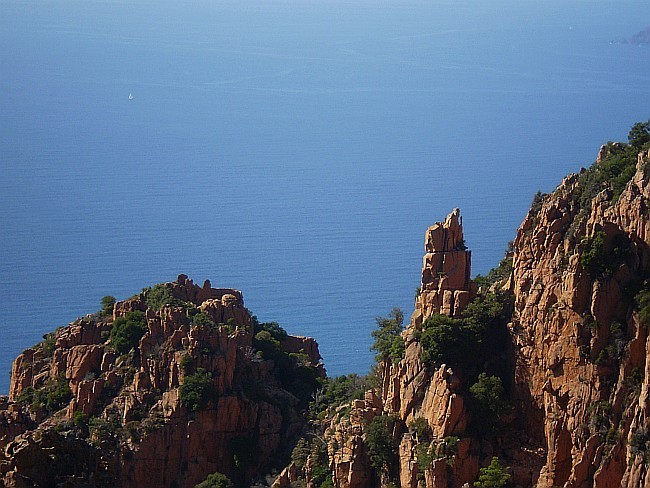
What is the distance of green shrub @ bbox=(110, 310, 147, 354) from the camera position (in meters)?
46.4

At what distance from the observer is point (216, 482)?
140ft

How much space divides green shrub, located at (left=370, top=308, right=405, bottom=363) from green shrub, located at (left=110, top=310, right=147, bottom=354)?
7827 mm

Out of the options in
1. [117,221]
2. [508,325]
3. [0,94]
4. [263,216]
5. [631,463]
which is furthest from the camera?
[0,94]

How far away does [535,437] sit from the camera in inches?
1448

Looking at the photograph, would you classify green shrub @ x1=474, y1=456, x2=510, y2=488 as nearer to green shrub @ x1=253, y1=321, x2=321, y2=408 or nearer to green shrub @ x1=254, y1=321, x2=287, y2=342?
green shrub @ x1=253, y1=321, x2=321, y2=408

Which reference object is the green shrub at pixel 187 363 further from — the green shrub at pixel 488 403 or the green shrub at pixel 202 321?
the green shrub at pixel 488 403

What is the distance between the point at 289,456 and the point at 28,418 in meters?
7.72

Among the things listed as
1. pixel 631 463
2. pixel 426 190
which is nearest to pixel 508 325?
pixel 631 463

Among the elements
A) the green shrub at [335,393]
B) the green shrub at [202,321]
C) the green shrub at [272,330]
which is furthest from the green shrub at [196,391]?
the green shrub at [272,330]

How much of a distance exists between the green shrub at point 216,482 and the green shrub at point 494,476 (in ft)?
30.5

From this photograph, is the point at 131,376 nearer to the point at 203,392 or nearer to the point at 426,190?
the point at 203,392

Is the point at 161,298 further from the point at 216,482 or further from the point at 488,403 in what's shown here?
the point at 488,403

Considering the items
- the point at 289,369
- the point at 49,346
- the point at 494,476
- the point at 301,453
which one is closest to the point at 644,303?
the point at 494,476

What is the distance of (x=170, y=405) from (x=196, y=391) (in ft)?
3.07
